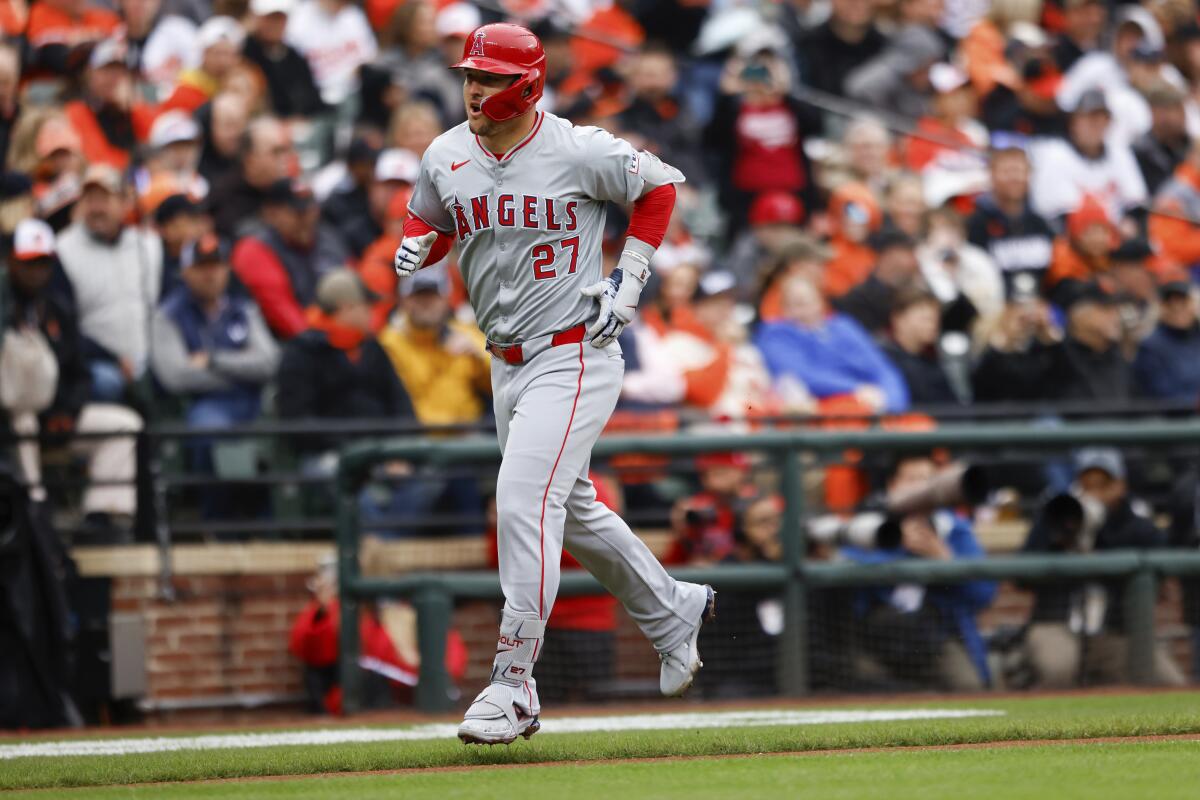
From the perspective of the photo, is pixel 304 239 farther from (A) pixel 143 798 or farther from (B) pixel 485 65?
(A) pixel 143 798

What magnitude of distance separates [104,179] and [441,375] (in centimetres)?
203

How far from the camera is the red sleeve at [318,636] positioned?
9742 mm

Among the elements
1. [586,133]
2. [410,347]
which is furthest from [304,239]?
[586,133]

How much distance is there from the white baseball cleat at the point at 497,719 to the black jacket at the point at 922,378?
6064mm

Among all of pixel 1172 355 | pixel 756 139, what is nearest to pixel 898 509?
pixel 1172 355

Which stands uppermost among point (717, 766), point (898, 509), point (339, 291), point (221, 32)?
point (221, 32)

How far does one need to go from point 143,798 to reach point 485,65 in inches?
95.8

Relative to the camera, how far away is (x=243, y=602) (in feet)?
32.9

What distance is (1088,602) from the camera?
32.2 feet

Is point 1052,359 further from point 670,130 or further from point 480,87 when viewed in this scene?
point 480,87

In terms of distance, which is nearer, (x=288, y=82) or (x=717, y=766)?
(x=717, y=766)

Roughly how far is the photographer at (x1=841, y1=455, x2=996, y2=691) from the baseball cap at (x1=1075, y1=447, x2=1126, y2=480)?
0.83 metres

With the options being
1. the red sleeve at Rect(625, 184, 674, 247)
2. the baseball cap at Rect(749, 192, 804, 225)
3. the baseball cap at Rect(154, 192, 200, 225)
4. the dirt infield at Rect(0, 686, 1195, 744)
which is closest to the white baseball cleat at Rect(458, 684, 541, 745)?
the red sleeve at Rect(625, 184, 674, 247)

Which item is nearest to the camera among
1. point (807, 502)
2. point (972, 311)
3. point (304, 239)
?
point (807, 502)
